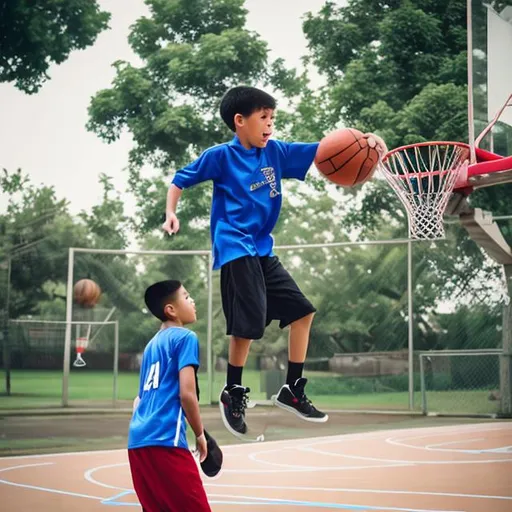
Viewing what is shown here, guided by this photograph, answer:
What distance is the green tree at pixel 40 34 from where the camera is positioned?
59.9 ft

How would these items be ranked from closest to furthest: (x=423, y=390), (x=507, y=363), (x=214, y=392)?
(x=507, y=363) < (x=423, y=390) < (x=214, y=392)

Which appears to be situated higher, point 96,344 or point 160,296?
point 160,296

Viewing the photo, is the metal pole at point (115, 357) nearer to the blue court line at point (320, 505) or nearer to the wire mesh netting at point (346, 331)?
the wire mesh netting at point (346, 331)

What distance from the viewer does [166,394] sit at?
3.92 metres

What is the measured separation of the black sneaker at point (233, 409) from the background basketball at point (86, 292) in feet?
35.4

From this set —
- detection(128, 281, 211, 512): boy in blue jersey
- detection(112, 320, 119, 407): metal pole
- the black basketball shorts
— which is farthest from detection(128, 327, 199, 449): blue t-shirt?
detection(112, 320, 119, 407): metal pole

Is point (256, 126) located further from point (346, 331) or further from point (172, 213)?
point (346, 331)

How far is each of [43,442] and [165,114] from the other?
9.78 m

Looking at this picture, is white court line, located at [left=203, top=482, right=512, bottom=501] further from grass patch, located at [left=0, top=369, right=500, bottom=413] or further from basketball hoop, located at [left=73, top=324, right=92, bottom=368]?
basketball hoop, located at [left=73, top=324, right=92, bottom=368]

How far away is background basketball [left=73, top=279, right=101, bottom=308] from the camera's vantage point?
47.5 feet

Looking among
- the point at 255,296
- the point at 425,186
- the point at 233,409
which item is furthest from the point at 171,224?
the point at 425,186

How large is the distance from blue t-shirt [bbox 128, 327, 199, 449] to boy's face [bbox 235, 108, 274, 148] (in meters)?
0.86

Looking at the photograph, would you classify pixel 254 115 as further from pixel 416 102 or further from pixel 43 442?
pixel 416 102

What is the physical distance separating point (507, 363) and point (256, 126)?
28.2ft
